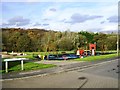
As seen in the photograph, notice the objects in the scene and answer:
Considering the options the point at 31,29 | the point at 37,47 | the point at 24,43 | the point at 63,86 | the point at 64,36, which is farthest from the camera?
the point at 31,29

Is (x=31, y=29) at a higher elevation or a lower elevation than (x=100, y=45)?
higher

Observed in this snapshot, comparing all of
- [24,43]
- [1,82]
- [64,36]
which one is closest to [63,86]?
[1,82]

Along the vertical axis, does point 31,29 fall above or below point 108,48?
above

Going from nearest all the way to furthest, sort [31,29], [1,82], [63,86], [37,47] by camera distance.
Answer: [63,86] → [1,82] → [37,47] → [31,29]

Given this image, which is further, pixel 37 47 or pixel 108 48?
pixel 108 48

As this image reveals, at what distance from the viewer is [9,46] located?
66.9 metres

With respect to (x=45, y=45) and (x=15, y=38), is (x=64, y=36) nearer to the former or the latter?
(x=45, y=45)

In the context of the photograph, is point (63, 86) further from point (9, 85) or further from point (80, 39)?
Result: point (80, 39)

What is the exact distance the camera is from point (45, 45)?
6731 cm

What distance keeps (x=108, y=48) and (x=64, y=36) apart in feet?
47.9

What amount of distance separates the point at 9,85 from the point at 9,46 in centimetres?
5430

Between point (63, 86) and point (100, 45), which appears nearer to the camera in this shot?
point (63, 86)

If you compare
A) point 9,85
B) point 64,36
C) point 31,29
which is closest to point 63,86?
point 9,85

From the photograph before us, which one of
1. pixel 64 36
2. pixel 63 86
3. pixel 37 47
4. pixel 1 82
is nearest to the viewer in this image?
pixel 63 86
